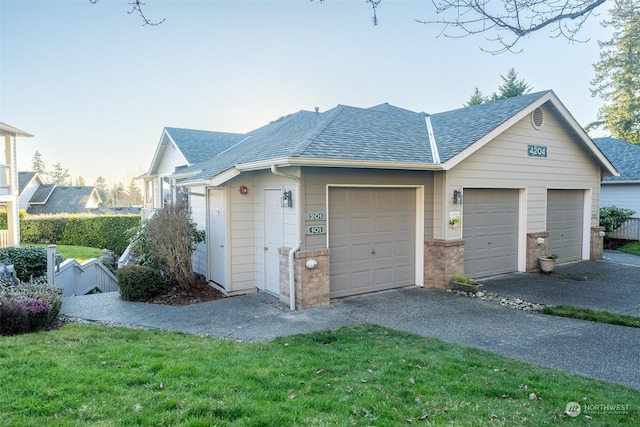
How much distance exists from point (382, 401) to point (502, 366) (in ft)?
6.59

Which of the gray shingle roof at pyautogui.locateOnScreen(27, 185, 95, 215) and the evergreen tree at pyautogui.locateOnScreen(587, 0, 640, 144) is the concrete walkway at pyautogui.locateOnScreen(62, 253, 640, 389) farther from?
the gray shingle roof at pyautogui.locateOnScreen(27, 185, 95, 215)

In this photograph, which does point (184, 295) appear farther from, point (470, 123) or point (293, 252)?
point (470, 123)

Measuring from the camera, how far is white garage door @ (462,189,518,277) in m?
10.3

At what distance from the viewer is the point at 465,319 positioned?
7188mm

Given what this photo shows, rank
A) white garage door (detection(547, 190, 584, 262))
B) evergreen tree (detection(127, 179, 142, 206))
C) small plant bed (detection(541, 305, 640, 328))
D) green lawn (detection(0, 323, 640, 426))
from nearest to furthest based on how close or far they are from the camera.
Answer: green lawn (detection(0, 323, 640, 426)), small plant bed (detection(541, 305, 640, 328)), white garage door (detection(547, 190, 584, 262)), evergreen tree (detection(127, 179, 142, 206))

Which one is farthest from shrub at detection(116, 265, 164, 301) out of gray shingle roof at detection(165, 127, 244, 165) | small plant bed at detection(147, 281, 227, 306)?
gray shingle roof at detection(165, 127, 244, 165)

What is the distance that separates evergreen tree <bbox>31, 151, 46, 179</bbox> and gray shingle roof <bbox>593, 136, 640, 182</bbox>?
89111 millimetres

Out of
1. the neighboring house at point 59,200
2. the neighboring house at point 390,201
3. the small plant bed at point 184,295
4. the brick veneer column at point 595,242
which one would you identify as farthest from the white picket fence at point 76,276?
the neighboring house at point 59,200

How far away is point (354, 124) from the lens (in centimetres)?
1020

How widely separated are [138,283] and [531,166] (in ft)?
35.9

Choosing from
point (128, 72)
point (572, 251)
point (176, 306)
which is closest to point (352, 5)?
point (176, 306)

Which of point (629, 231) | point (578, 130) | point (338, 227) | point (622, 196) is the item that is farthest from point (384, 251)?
point (622, 196)

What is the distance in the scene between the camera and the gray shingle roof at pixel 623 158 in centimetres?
1905

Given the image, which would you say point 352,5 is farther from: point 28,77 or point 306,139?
point 28,77
